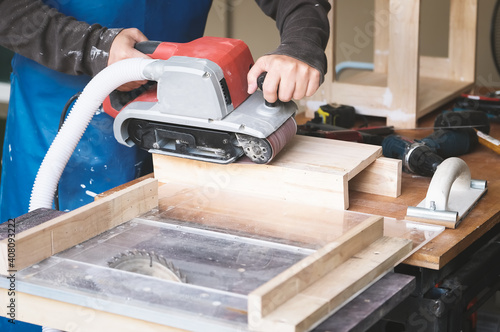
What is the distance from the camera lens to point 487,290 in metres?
1.62

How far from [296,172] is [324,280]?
1.40 ft

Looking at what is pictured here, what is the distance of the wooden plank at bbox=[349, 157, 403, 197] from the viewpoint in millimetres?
1565

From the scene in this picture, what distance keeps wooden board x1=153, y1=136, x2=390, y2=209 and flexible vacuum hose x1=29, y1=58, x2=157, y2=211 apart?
217 millimetres

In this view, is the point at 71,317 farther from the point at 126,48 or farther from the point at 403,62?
the point at 403,62

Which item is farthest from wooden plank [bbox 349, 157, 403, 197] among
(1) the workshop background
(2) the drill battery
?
(1) the workshop background

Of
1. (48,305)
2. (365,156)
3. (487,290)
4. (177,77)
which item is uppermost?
(177,77)

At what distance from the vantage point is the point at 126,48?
157cm

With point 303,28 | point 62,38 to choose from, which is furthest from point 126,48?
point 303,28

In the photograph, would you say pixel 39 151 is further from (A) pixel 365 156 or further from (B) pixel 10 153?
(A) pixel 365 156

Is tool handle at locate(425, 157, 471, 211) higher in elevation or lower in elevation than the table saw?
higher

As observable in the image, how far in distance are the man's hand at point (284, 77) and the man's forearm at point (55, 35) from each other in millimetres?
358

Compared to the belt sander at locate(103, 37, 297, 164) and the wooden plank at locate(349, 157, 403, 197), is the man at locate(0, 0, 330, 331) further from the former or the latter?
the wooden plank at locate(349, 157, 403, 197)

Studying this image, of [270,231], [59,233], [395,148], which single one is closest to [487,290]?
[395,148]

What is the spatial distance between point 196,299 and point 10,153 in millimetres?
1104
